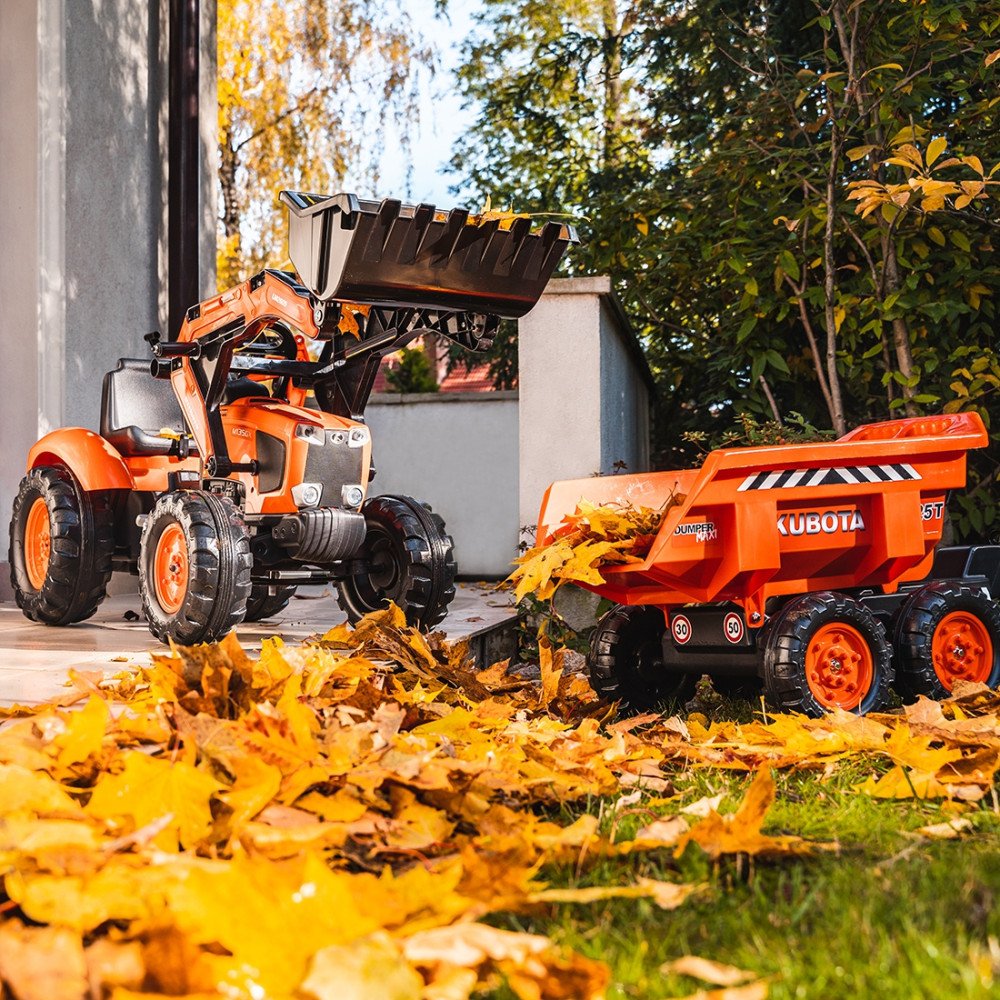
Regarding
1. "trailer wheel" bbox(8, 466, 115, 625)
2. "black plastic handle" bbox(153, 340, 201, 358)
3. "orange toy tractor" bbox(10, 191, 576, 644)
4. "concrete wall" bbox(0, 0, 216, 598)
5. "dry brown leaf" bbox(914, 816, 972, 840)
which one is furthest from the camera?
"concrete wall" bbox(0, 0, 216, 598)

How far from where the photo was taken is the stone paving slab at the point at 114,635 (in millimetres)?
3604

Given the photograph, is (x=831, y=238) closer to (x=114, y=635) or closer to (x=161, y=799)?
(x=114, y=635)

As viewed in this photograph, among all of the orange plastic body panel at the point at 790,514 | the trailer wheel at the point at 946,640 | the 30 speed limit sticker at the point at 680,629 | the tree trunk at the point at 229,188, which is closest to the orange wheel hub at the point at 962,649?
the trailer wheel at the point at 946,640

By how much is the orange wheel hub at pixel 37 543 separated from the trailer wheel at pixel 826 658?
361 centimetres

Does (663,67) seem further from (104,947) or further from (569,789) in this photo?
(104,947)

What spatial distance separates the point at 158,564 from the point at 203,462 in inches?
19.9

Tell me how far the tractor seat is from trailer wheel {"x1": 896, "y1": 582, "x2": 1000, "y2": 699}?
11.0 ft

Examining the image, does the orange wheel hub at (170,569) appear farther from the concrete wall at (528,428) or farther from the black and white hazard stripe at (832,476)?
the black and white hazard stripe at (832,476)

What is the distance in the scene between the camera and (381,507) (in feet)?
17.2

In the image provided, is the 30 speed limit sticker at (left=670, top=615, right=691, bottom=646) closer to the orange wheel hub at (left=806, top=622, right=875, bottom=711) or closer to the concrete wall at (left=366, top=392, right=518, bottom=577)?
the orange wheel hub at (left=806, top=622, right=875, bottom=711)

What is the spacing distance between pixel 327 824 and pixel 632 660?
98.0 inches

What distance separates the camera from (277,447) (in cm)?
481

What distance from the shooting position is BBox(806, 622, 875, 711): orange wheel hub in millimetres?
3715

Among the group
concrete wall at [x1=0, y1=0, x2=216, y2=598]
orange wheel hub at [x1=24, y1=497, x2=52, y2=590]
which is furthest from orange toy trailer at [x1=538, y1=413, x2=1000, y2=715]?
concrete wall at [x1=0, y1=0, x2=216, y2=598]
